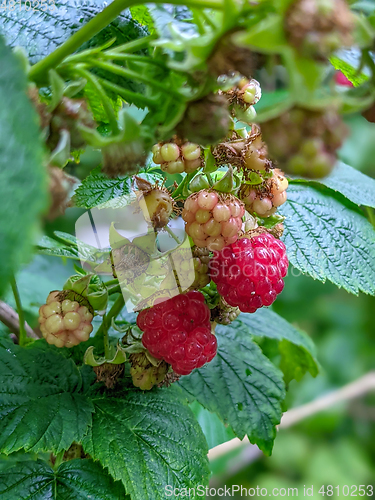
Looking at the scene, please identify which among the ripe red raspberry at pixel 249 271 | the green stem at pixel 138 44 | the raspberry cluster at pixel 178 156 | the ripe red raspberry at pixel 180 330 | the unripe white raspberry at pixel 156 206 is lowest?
the ripe red raspberry at pixel 180 330

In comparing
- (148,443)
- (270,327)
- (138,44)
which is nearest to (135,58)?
(138,44)

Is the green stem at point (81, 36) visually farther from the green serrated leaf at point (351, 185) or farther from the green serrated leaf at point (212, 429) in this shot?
the green serrated leaf at point (212, 429)

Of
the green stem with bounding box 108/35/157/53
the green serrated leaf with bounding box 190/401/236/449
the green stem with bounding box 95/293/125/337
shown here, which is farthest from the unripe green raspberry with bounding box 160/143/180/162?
the green serrated leaf with bounding box 190/401/236/449

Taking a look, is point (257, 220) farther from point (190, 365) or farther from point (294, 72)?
point (294, 72)

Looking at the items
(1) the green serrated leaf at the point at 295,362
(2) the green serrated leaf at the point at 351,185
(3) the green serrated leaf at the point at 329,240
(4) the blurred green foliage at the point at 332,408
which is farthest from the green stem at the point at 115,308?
(4) the blurred green foliage at the point at 332,408

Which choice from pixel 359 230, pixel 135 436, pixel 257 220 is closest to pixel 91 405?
pixel 135 436

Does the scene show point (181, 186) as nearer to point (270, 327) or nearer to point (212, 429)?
point (270, 327)
